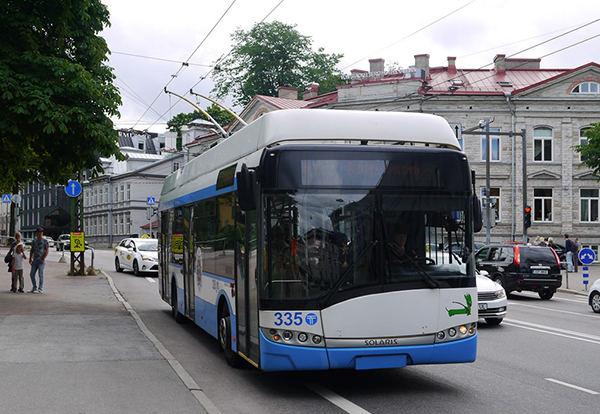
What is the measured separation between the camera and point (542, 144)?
4522 cm

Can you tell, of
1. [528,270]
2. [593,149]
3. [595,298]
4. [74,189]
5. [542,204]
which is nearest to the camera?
[595,298]

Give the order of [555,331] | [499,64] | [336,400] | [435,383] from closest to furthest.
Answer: [336,400]
[435,383]
[555,331]
[499,64]

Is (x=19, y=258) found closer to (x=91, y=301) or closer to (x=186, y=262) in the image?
(x=91, y=301)

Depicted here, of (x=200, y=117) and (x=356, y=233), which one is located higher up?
(x=200, y=117)

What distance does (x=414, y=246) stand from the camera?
743 cm

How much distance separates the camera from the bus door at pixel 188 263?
38.4 ft

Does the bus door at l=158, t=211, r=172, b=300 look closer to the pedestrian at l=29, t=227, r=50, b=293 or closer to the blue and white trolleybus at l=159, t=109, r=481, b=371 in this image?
the pedestrian at l=29, t=227, r=50, b=293

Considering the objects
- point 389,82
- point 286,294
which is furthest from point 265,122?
point 389,82

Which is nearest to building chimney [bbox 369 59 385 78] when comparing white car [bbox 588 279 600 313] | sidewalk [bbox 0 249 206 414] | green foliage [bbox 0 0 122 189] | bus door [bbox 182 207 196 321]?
white car [bbox 588 279 600 313]

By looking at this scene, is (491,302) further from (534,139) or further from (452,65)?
(452,65)

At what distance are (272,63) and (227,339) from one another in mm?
57916

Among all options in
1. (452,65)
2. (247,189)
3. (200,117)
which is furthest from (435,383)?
(200,117)

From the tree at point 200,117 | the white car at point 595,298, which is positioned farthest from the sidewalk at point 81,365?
the tree at point 200,117

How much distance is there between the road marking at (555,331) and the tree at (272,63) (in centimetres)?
5304
